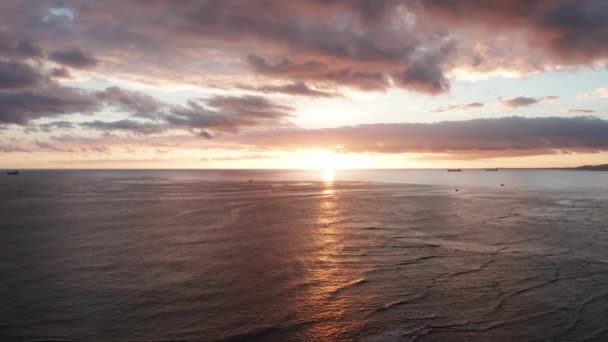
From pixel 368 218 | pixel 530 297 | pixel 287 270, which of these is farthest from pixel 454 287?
pixel 368 218

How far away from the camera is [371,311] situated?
48.7 ft

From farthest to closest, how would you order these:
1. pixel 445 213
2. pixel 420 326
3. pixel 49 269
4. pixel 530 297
→ 1. pixel 445 213
2. pixel 49 269
3. pixel 530 297
4. pixel 420 326

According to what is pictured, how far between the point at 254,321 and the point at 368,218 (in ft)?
97.0

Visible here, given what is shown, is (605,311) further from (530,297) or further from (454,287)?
(454,287)

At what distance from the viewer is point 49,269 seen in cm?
2066

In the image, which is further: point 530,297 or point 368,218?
point 368,218

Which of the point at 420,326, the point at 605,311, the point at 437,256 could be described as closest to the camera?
the point at 420,326

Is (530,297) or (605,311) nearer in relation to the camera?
(605,311)

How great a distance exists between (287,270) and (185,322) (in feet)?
25.7

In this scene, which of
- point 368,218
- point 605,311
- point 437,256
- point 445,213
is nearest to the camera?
point 605,311

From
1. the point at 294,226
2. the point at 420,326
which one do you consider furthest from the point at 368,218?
the point at 420,326

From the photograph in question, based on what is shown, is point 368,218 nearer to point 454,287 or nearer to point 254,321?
point 454,287

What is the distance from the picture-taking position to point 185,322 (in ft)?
45.1

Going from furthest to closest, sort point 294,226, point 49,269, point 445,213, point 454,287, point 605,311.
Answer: point 445,213 < point 294,226 < point 49,269 < point 454,287 < point 605,311
